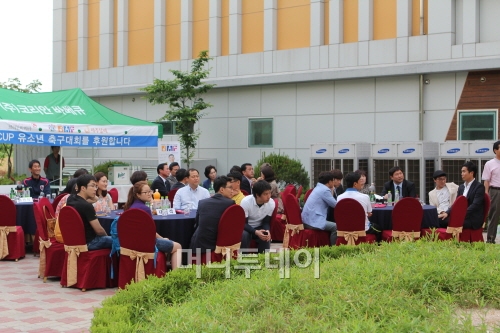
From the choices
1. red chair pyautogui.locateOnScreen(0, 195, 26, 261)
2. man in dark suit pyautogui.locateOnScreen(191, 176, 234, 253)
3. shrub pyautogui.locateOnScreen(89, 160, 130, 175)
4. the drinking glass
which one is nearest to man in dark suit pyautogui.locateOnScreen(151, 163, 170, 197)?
the drinking glass

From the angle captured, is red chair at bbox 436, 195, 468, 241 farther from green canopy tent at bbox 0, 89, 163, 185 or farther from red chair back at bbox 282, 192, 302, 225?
green canopy tent at bbox 0, 89, 163, 185

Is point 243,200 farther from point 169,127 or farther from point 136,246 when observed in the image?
point 169,127

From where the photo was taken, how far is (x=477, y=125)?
54.0 feet

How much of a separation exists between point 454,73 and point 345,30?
11.2 feet

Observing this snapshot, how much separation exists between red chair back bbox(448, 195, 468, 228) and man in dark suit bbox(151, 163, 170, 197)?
198 inches

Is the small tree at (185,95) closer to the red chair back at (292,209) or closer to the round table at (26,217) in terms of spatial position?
the round table at (26,217)

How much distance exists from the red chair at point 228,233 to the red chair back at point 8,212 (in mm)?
3700

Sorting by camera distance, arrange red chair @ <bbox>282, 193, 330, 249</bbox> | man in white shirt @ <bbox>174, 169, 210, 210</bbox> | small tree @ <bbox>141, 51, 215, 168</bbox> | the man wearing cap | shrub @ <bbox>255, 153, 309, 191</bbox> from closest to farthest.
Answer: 1. red chair @ <bbox>282, 193, 330, 249</bbox>
2. man in white shirt @ <bbox>174, 169, 210, 210</bbox>
3. the man wearing cap
4. shrub @ <bbox>255, 153, 309, 191</bbox>
5. small tree @ <bbox>141, 51, 215, 168</bbox>

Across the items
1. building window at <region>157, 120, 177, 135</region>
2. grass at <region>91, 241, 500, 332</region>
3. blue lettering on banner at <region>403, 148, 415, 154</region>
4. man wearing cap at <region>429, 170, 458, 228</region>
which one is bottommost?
grass at <region>91, 241, 500, 332</region>

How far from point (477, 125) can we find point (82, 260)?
11238 millimetres

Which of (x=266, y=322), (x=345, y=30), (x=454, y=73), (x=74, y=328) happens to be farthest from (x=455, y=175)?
(x=266, y=322)

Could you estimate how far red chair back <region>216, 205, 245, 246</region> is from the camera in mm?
7887

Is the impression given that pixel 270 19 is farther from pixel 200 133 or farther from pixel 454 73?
pixel 454 73

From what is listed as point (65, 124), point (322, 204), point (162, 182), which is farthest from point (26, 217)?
point (322, 204)
